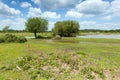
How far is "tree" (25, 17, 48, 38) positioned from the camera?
4800cm

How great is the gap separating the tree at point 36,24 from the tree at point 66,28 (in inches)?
407

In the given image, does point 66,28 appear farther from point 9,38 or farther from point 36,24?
point 9,38

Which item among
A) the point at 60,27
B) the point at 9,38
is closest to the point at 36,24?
the point at 60,27

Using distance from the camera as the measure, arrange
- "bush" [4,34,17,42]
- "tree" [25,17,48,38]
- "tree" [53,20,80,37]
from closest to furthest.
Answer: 1. "bush" [4,34,17,42]
2. "tree" [25,17,48,38]
3. "tree" [53,20,80,37]

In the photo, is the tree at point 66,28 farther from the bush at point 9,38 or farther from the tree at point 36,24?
the bush at point 9,38

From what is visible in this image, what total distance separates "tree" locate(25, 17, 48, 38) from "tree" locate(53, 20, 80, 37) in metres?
10.3

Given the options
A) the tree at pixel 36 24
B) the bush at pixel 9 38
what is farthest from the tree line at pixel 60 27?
the bush at pixel 9 38

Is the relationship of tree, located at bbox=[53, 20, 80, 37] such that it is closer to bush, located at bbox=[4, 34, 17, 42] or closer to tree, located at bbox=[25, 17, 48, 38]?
tree, located at bbox=[25, 17, 48, 38]

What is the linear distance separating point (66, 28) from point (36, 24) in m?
14.8

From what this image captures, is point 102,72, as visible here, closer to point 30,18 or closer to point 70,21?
point 30,18

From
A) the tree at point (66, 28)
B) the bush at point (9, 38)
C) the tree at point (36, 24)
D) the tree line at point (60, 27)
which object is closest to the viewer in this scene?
the bush at point (9, 38)

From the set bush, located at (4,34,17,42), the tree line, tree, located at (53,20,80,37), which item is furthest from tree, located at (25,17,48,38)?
bush, located at (4,34,17,42)

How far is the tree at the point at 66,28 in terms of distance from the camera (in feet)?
194

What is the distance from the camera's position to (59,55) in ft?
29.1
